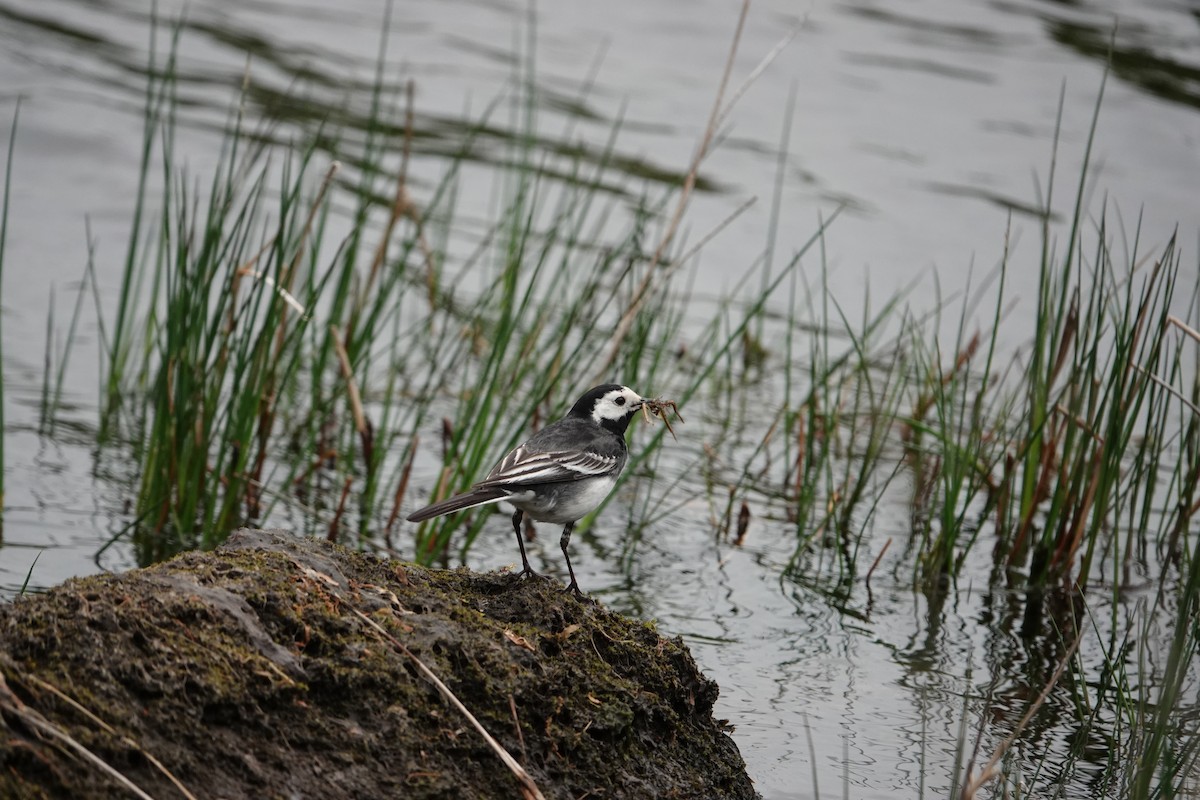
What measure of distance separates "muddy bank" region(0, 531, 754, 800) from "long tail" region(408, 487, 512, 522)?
0.20 meters

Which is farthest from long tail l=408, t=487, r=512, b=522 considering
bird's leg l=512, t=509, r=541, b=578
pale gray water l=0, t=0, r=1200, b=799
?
pale gray water l=0, t=0, r=1200, b=799

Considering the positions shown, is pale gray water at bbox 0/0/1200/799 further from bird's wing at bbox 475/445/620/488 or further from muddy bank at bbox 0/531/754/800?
bird's wing at bbox 475/445/620/488

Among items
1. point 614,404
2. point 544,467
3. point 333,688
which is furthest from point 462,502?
point 614,404

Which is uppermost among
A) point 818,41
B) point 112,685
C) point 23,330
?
point 818,41

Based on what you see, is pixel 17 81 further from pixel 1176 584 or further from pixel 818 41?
pixel 1176 584

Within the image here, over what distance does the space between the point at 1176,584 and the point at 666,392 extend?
12.2 ft

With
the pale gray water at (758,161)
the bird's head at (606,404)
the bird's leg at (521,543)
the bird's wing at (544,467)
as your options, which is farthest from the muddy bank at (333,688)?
the bird's head at (606,404)

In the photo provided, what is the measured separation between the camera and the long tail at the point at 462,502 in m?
4.21

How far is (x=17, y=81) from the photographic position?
44.2 feet

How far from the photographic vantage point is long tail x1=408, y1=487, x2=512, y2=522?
421 centimetres

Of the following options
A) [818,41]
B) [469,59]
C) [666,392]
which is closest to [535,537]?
[666,392]

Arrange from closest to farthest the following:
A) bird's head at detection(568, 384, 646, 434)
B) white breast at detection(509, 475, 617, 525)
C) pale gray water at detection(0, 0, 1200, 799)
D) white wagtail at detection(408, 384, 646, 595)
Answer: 1. white wagtail at detection(408, 384, 646, 595)
2. white breast at detection(509, 475, 617, 525)
3. bird's head at detection(568, 384, 646, 434)
4. pale gray water at detection(0, 0, 1200, 799)

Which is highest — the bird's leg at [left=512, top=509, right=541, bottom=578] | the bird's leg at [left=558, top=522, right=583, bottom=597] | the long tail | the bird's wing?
the bird's wing

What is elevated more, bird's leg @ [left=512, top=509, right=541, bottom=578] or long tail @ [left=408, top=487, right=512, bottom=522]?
long tail @ [left=408, top=487, right=512, bottom=522]
